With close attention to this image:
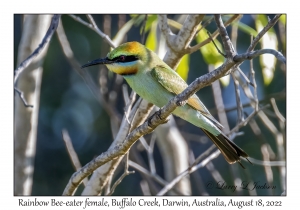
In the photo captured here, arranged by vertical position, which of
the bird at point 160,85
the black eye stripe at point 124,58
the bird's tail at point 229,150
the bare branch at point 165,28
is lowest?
the bird's tail at point 229,150

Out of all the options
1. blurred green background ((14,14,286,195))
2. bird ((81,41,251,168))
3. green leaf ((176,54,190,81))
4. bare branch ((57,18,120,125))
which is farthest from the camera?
blurred green background ((14,14,286,195))

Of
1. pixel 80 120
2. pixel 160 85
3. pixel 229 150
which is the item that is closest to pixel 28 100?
pixel 160 85

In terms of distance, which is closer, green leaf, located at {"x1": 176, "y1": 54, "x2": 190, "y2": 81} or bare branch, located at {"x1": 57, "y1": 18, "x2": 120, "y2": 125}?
green leaf, located at {"x1": 176, "y1": 54, "x2": 190, "y2": 81}

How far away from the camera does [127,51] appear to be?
2281 mm

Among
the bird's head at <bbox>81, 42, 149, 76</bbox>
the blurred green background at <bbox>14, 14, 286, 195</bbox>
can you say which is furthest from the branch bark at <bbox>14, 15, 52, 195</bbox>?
the blurred green background at <bbox>14, 14, 286, 195</bbox>

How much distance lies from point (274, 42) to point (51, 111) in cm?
213

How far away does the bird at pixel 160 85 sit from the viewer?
2.18 metres

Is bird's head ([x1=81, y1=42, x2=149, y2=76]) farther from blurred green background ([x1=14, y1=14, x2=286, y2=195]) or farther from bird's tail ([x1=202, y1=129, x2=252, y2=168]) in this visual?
blurred green background ([x1=14, y1=14, x2=286, y2=195])

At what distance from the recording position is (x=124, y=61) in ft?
7.47

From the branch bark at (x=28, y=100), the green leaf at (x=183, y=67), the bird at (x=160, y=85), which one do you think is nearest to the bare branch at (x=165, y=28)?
the bird at (x=160, y=85)

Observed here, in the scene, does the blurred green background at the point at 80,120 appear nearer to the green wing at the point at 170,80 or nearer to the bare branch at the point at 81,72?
the bare branch at the point at 81,72

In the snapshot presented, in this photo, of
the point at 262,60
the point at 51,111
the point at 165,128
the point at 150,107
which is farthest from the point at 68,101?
the point at 262,60

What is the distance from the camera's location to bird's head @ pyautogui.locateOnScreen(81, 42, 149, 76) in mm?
2264
